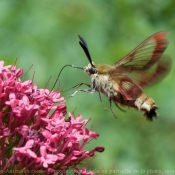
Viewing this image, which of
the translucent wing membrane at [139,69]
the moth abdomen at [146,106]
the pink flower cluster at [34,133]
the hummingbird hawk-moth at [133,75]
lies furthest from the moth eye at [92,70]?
the pink flower cluster at [34,133]

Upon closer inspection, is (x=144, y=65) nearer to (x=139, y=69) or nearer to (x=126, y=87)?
(x=139, y=69)

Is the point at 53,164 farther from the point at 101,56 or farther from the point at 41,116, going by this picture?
the point at 101,56

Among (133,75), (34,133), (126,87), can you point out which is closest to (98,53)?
(133,75)

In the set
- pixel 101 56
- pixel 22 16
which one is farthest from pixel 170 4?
pixel 22 16

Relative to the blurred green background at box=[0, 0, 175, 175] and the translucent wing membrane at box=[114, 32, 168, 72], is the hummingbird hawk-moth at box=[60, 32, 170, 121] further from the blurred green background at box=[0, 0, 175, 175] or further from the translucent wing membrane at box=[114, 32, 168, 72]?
the blurred green background at box=[0, 0, 175, 175]

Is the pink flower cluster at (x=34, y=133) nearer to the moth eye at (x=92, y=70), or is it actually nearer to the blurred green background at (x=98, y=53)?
the moth eye at (x=92, y=70)

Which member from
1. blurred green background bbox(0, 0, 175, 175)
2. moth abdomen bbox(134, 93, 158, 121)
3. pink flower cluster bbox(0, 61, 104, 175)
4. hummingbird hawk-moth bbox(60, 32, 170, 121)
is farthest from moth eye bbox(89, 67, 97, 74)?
blurred green background bbox(0, 0, 175, 175)
